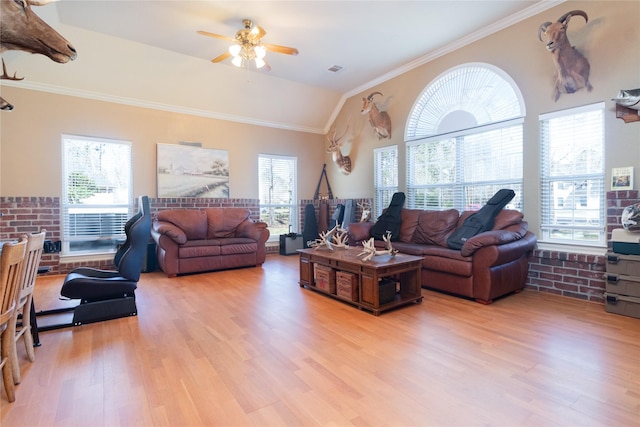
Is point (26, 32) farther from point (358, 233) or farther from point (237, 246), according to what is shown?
point (358, 233)

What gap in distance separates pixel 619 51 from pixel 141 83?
6610 millimetres

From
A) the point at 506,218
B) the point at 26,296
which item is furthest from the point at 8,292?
the point at 506,218

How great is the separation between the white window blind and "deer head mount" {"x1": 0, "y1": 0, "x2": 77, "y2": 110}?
4.87 metres

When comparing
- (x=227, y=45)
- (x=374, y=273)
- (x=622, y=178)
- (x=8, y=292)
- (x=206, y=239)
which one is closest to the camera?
(x=8, y=292)

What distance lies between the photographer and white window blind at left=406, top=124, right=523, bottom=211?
4344mm

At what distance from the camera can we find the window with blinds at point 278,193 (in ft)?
23.6

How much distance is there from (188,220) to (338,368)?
4.37 meters

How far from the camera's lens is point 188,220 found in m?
5.64

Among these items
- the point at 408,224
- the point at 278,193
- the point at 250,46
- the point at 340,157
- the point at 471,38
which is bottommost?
the point at 408,224

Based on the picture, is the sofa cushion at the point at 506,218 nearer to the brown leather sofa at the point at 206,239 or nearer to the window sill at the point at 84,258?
the brown leather sofa at the point at 206,239

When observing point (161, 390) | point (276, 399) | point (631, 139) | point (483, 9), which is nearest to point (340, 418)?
point (276, 399)

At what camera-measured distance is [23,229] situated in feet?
15.9

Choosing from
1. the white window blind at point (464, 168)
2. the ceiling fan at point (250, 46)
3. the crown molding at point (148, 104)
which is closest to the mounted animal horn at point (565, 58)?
the white window blind at point (464, 168)

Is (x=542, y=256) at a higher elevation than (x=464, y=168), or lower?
lower
